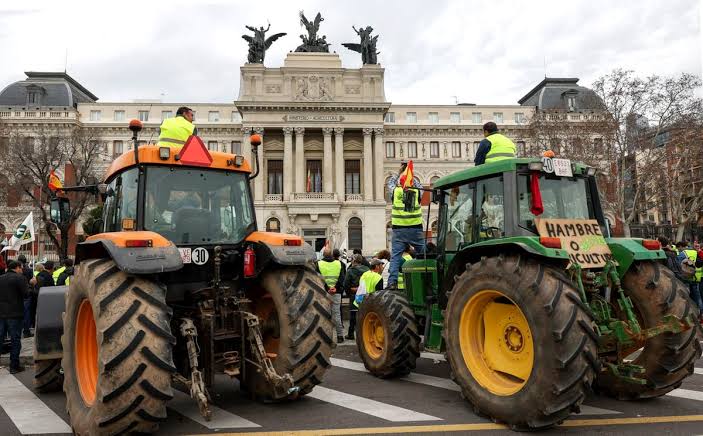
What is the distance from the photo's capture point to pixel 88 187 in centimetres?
555

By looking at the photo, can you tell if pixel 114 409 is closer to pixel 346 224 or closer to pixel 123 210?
pixel 123 210

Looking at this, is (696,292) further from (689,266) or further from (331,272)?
(331,272)

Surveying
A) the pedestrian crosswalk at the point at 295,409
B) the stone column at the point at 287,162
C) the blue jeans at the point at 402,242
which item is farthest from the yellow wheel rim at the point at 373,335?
the stone column at the point at 287,162

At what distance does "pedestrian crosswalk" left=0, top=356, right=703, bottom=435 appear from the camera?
15.1ft

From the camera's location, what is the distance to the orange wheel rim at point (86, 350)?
4.48m

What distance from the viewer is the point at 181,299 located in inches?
191

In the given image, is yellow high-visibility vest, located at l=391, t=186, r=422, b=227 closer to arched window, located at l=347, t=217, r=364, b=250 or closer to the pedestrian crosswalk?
the pedestrian crosswalk

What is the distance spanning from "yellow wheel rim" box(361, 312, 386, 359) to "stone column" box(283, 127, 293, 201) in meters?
43.3

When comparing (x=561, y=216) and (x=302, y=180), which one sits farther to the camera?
(x=302, y=180)

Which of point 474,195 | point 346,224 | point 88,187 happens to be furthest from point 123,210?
point 346,224

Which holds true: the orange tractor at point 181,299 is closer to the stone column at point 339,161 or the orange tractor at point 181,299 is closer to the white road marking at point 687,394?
the white road marking at point 687,394

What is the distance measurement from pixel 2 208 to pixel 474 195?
47.3 m

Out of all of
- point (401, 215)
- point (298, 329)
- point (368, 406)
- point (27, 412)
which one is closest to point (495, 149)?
point (401, 215)

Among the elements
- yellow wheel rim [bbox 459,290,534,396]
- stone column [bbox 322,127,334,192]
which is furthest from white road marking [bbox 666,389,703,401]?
stone column [bbox 322,127,334,192]
